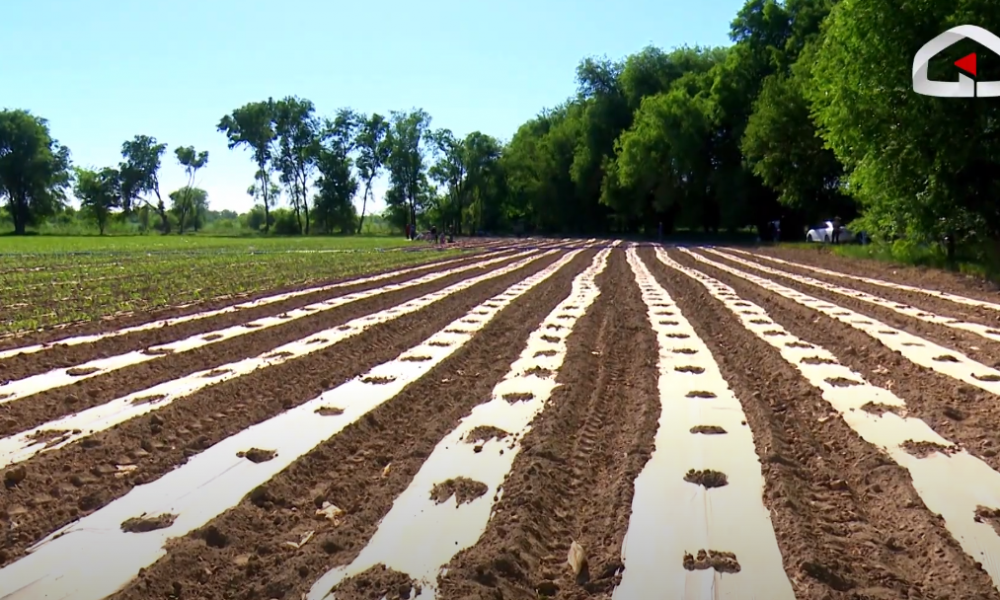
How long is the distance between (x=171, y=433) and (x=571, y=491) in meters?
2.64

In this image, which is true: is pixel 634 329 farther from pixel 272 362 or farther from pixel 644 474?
pixel 644 474

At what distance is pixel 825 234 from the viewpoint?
34469mm

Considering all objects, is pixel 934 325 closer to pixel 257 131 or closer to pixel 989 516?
pixel 989 516

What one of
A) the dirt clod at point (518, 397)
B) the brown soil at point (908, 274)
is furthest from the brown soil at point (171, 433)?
the brown soil at point (908, 274)

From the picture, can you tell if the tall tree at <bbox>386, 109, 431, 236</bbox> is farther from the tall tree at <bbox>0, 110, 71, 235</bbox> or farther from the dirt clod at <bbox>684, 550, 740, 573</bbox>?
the dirt clod at <bbox>684, 550, 740, 573</bbox>

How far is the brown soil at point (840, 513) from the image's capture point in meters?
2.88

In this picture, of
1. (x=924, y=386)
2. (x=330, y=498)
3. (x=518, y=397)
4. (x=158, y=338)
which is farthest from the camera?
(x=158, y=338)

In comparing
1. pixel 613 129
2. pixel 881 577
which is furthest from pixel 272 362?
pixel 613 129

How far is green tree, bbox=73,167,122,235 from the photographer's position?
280ft

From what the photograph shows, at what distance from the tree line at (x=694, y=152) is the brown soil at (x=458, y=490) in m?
14.2

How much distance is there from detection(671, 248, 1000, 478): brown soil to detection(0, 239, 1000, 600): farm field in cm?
4

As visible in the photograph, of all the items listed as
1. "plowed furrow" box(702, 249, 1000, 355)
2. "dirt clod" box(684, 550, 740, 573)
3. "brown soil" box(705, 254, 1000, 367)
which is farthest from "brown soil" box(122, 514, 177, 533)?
"plowed furrow" box(702, 249, 1000, 355)

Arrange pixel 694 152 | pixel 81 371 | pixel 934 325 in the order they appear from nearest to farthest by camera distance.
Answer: pixel 81 371, pixel 934 325, pixel 694 152

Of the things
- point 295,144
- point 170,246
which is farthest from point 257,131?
point 170,246
